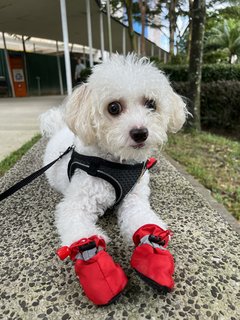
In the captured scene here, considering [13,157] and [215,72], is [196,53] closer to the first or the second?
[215,72]

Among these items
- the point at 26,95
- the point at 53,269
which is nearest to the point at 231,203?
the point at 53,269

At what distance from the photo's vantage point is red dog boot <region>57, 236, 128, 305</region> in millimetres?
1521

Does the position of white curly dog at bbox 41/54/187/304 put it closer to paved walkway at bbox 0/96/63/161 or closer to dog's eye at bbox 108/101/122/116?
dog's eye at bbox 108/101/122/116

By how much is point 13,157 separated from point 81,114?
2883 mm

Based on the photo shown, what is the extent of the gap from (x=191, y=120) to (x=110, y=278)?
18.0ft

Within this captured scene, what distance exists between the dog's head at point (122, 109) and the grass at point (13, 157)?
2.21 meters

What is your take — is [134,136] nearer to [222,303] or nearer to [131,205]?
[131,205]

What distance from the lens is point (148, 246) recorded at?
1.66 metres

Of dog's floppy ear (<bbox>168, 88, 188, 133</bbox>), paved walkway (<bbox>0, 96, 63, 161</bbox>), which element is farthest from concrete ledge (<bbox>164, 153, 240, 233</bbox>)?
paved walkway (<bbox>0, 96, 63, 161</bbox>)

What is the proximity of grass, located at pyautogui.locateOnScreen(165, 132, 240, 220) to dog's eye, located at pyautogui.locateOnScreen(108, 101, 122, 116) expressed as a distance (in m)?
1.74

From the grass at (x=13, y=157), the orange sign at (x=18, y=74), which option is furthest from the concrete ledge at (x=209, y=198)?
the orange sign at (x=18, y=74)

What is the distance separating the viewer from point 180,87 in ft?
24.8

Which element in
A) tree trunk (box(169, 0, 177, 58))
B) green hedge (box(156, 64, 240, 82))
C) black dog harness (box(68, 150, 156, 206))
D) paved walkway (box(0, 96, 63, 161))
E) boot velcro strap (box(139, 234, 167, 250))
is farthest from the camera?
tree trunk (box(169, 0, 177, 58))

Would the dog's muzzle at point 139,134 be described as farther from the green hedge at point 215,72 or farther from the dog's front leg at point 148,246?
the green hedge at point 215,72
